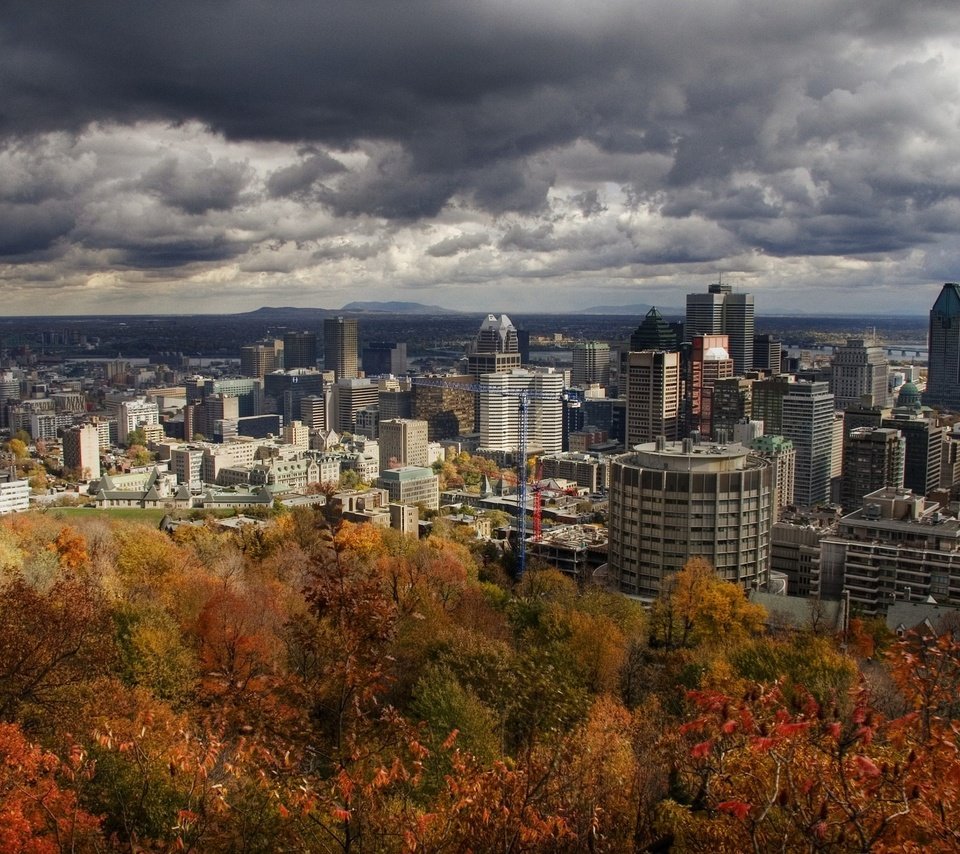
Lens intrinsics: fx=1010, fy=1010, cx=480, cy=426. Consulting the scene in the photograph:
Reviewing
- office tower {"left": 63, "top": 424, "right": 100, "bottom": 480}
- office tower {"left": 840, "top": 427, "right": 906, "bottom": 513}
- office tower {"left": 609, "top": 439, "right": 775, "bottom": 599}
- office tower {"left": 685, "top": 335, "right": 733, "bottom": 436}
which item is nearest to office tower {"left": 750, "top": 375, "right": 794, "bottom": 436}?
office tower {"left": 685, "top": 335, "right": 733, "bottom": 436}

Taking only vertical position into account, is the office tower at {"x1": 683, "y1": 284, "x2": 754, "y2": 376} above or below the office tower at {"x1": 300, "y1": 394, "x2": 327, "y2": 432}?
above

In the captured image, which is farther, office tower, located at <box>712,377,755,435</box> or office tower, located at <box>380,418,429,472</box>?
office tower, located at <box>712,377,755,435</box>

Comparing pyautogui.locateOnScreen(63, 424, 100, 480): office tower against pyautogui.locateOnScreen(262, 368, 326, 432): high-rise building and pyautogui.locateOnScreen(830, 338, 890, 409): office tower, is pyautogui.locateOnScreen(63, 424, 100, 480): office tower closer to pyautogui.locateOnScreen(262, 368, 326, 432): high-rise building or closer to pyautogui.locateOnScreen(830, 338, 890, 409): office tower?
pyautogui.locateOnScreen(262, 368, 326, 432): high-rise building

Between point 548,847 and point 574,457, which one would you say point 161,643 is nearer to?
point 548,847

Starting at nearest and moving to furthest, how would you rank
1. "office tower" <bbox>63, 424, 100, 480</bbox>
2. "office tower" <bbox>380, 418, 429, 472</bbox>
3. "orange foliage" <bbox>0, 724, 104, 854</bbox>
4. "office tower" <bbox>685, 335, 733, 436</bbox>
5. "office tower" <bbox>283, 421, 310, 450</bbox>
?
"orange foliage" <bbox>0, 724, 104, 854</bbox> < "office tower" <bbox>63, 424, 100, 480</bbox> < "office tower" <bbox>380, 418, 429, 472</bbox> < "office tower" <bbox>685, 335, 733, 436</bbox> < "office tower" <bbox>283, 421, 310, 450</bbox>

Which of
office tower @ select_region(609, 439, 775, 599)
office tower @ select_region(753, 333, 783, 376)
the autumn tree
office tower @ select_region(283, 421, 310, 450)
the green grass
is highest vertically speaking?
office tower @ select_region(753, 333, 783, 376)

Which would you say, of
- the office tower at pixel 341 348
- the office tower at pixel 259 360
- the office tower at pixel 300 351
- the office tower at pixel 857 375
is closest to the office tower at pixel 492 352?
the office tower at pixel 341 348

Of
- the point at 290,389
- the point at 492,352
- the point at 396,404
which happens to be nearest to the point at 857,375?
the point at 492,352
